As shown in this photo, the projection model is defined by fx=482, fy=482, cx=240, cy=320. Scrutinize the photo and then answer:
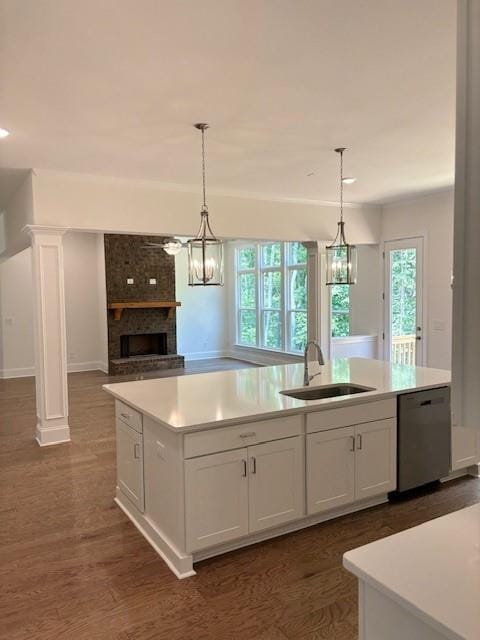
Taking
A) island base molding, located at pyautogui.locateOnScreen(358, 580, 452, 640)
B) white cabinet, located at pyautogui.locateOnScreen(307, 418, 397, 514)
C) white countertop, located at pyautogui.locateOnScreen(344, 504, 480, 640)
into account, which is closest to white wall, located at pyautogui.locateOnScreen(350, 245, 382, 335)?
white cabinet, located at pyautogui.locateOnScreen(307, 418, 397, 514)

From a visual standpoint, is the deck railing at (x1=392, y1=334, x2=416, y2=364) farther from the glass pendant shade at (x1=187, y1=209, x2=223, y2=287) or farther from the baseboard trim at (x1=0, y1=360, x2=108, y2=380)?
the baseboard trim at (x1=0, y1=360, x2=108, y2=380)

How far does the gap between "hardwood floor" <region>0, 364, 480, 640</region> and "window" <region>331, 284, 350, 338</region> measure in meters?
4.29

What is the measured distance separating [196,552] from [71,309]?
7.70 m

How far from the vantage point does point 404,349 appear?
693 centimetres

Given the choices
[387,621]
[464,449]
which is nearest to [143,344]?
[464,449]

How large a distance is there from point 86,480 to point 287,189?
3.84 meters

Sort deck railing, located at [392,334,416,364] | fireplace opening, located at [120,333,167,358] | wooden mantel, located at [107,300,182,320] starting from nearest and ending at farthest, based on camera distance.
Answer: deck railing, located at [392,334,416,364] < wooden mantel, located at [107,300,182,320] < fireplace opening, located at [120,333,167,358]

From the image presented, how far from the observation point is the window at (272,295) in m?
9.51

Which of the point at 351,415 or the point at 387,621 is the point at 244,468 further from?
the point at 387,621

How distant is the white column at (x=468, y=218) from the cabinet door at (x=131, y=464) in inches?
99.5

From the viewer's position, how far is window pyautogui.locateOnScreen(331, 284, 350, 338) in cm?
791

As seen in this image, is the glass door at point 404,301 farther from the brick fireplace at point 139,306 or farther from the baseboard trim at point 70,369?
the baseboard trim at point 70,369

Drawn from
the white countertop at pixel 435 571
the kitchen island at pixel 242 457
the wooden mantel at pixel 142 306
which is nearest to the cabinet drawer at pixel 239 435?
the kitchen island at pixel 242 457

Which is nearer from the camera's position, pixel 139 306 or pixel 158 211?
pixel 158 211
